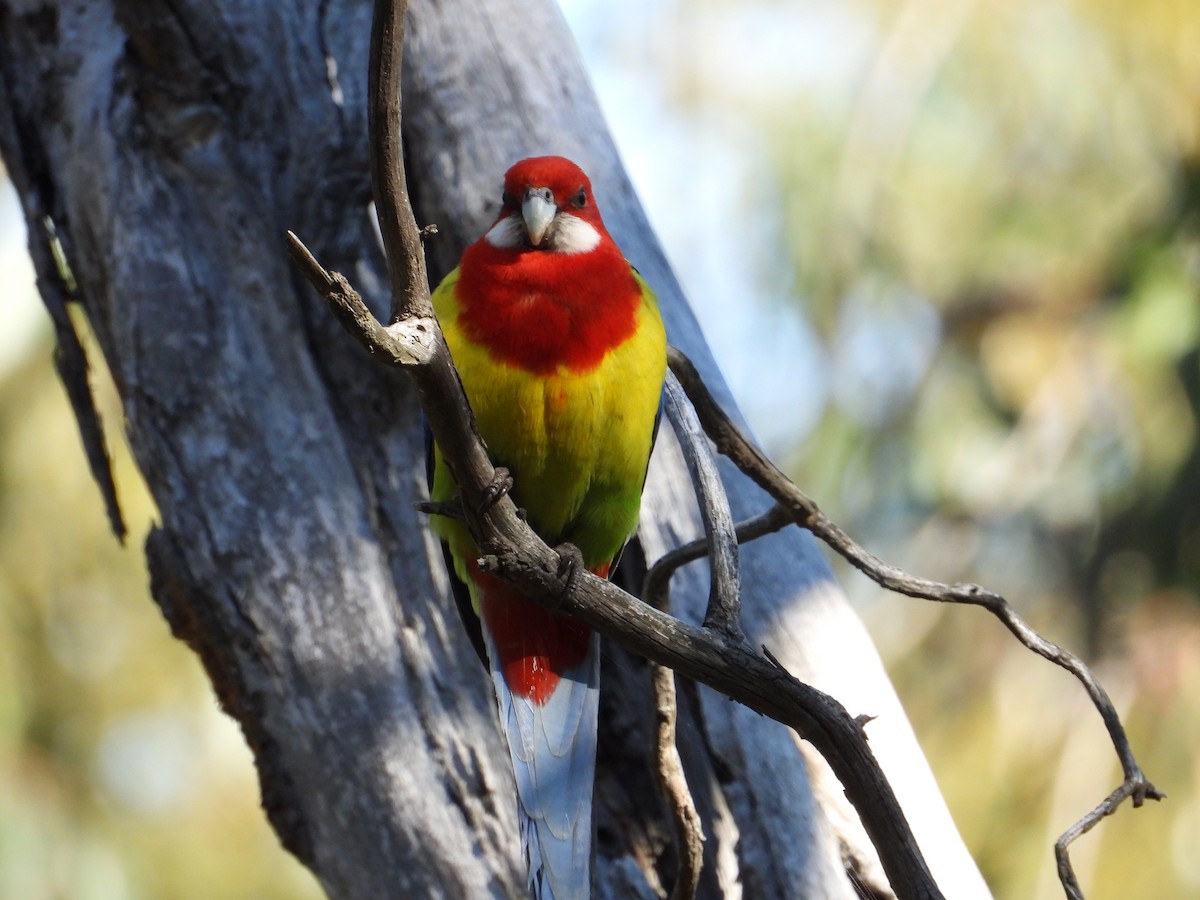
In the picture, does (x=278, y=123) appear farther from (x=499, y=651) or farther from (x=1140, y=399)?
(x=1140, y=399)

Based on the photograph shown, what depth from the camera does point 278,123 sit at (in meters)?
2.91

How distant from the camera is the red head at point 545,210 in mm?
2551

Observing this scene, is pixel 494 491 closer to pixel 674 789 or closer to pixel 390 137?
pixel 390 137

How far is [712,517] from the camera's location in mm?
2242

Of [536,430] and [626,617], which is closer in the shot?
[626,617]

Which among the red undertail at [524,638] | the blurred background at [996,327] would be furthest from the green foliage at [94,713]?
the red undertail at [524,638]

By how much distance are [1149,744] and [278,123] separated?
5038 mm

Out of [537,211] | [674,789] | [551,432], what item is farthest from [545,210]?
[674,789]

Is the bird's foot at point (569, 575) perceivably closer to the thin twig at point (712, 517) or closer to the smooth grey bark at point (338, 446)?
the thin twig at point (712, 517)

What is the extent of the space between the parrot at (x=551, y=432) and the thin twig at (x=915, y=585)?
0.13 metres

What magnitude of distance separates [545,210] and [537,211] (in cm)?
2

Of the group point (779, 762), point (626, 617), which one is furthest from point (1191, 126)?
point (626, 617)

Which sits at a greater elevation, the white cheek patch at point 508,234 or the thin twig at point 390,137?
the white cheek patch at point 508,234

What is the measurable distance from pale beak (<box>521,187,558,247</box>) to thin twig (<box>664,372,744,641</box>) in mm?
409
